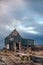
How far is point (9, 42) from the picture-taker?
54.3m

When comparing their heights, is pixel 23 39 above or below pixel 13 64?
above

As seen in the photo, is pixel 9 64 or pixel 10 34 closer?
pixel 9 64

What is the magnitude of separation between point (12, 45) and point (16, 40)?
94.2 inches

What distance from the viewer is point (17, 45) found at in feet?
172

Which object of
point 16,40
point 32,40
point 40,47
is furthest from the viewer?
point 32,40

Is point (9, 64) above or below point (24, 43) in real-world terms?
below

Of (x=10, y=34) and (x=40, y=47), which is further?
(x=10, y=34)

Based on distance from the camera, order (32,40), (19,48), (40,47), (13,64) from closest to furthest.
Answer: (13,64) → (40,47) → (19,48) → (32,40)

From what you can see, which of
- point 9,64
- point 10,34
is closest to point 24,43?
point 10,34

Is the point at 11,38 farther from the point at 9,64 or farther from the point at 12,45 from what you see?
the point at 9,64

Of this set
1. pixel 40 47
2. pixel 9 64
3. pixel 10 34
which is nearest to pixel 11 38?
pixel 10 34

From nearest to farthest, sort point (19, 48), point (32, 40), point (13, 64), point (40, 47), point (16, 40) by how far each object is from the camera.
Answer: point (13, 64), point (40, 47), point (19, 48), point (16, 40), point (32, 40)

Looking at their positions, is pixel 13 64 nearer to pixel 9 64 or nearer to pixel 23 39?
pixel 9 64

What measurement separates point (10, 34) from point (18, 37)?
239 centimetres
